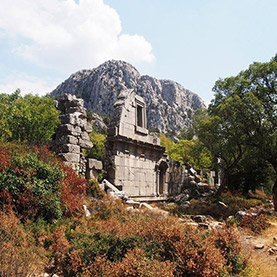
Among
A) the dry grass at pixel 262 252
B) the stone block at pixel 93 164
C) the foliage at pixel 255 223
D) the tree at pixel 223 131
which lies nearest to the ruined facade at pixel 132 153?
the stone block at pixel 93 164

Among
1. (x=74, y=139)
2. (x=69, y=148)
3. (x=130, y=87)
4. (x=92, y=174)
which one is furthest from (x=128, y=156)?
(x=130, y=87)

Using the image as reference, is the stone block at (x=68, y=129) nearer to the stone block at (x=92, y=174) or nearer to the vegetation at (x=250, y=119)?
the stone block at (x=92, y=174)

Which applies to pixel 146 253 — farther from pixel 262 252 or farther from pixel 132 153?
pixel 132 153

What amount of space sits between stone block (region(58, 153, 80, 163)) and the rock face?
245 ft

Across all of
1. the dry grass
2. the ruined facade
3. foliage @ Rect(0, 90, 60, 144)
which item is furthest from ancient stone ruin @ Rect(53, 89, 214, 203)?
the dry grass

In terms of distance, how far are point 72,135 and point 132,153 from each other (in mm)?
4228

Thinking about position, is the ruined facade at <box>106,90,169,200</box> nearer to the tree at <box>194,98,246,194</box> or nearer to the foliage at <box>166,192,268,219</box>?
the foliage at <box>166,192,268,219</box>

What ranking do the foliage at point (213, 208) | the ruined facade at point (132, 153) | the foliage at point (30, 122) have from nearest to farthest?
the foliage at point (30, 122), the foliage at point (213, 208), the ruined facade at point (132, 153)

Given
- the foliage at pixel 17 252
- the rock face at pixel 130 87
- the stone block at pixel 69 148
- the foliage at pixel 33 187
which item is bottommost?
the foliage at pixel 17 252

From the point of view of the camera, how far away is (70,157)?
37.2 ft

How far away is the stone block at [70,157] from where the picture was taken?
11.1 meters

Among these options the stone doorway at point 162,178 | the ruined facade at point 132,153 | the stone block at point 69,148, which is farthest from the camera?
the stone doorway at point 162,178

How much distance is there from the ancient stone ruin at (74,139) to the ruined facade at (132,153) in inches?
55.5

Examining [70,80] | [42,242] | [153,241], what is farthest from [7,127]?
[70,80]
